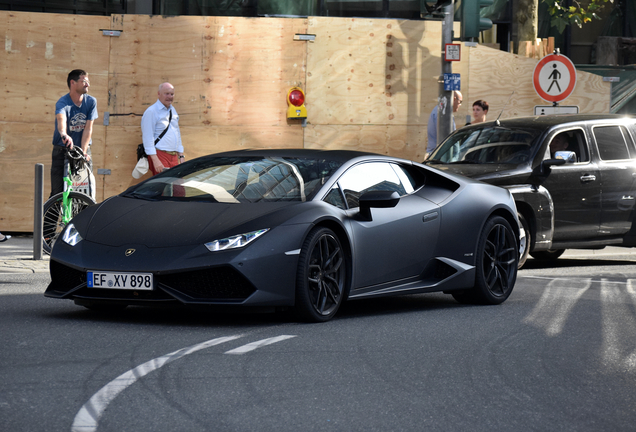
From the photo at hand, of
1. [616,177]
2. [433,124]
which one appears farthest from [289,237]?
[433,124]

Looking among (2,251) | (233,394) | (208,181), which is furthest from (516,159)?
(233,394)

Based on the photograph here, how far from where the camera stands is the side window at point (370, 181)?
8.04 metres

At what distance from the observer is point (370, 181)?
835 centimetres

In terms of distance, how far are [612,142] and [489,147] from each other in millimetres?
1658

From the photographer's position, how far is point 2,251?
43.4ft

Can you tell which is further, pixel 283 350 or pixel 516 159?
pixel 516 159

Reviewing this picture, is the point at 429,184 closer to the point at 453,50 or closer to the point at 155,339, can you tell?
the point at 155,339

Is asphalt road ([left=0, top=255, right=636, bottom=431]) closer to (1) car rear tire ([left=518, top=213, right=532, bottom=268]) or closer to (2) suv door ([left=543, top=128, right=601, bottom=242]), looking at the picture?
(1) car rear tire ([left=518, top=213, right=532, bottom=268])

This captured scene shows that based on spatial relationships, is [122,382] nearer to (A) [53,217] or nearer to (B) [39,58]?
(A) [53,217]

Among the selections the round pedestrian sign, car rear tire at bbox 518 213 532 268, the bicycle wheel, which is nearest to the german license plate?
the bicycle wheel

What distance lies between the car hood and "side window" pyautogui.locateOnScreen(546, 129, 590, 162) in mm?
6021

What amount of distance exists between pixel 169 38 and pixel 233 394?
1186cm

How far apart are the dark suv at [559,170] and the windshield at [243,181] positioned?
4.02 metres

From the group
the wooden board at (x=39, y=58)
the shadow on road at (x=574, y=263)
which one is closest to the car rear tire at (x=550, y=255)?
the shadow on road at (x=574, y=263)
